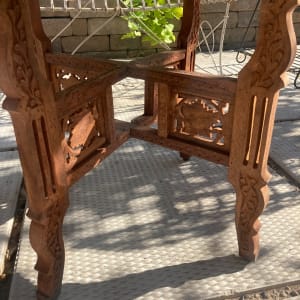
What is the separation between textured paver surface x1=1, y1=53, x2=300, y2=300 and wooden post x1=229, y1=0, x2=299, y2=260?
121mm

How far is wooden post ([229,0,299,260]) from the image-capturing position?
91cm

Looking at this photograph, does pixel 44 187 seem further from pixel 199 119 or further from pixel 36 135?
pixel 199 119

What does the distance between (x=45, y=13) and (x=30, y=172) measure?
11.0ft

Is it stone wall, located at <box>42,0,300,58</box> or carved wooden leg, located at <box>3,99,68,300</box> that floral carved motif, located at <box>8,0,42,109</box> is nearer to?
carved wooden leg, located at <box>3,99,68,300</box>

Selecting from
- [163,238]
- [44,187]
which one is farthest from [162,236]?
[44,187]

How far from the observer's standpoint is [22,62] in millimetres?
824

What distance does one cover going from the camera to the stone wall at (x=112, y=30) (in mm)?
3947

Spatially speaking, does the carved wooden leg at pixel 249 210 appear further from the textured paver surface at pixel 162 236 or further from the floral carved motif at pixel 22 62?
the floral carved motif at pixel 22 62

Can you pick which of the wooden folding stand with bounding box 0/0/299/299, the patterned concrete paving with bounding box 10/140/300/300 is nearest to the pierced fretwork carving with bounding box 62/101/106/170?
the wooden folding stand with bounding box 0/0/299/299

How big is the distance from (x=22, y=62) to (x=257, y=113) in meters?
0.62

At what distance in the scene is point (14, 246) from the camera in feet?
4.52

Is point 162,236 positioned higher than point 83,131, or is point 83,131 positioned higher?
point 83,131

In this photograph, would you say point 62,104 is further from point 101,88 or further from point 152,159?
point 152,159

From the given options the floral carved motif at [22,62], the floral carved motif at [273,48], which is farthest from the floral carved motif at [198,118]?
the floral carved motif at [22,62]
